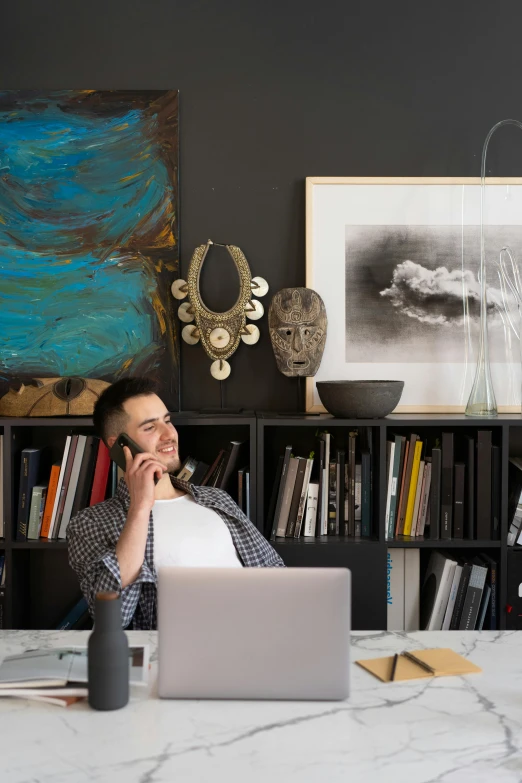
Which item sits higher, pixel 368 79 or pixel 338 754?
pixel 368 79

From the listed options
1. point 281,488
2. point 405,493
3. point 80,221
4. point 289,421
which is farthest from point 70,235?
point 405,493

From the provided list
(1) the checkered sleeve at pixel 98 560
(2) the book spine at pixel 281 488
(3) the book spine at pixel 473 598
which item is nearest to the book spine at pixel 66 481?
(1) the checkered sleeve at pixel 98 560

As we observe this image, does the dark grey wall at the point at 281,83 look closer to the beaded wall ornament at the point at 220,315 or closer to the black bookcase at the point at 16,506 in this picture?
the beaded wall ornament at the point at 220,315

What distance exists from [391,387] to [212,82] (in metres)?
1.35

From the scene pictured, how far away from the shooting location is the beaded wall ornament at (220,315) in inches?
114

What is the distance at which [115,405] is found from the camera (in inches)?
92.4

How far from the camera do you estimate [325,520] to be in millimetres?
2748

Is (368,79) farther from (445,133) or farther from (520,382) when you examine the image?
(520,382)

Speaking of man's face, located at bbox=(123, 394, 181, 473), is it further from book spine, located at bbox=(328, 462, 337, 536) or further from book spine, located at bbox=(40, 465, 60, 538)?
book spine, located at bbox=(328, 462, 337, 536)

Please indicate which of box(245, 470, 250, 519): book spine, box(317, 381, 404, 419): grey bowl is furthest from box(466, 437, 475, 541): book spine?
box(245, 470, 250, 519): book spine

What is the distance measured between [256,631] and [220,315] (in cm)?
172

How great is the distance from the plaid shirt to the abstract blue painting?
2.79 feet

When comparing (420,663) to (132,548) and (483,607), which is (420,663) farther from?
(483,607)

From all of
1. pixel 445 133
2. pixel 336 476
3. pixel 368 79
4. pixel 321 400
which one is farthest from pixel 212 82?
pixel 336 476
